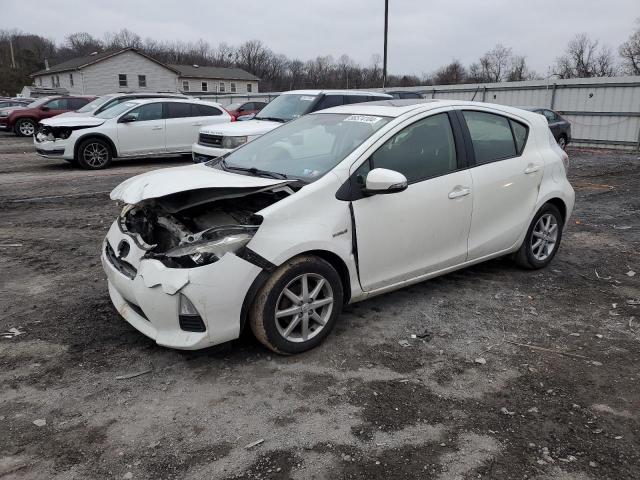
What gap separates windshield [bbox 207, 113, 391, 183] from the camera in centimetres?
392

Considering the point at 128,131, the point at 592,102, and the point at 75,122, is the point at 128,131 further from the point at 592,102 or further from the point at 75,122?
the point at 592,102

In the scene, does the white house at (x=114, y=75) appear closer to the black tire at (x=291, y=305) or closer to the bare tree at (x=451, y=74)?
the bare tree at (x=451, y=74)

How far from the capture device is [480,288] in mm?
4879

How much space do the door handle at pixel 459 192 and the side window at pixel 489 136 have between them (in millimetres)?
332

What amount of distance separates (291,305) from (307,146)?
4.99 feet

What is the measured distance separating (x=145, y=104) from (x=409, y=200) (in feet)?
35.4

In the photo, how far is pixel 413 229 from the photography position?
4.00 m

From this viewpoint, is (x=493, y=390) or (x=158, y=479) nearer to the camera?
(x=158, y=479)

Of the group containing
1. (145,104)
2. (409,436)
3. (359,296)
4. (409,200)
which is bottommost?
(409,436)

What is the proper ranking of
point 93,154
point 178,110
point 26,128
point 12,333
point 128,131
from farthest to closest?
point 26,128
point 178,110
point 128,131
point 93,154
point 12,333

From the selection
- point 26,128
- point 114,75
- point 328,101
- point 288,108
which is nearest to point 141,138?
point 288,108

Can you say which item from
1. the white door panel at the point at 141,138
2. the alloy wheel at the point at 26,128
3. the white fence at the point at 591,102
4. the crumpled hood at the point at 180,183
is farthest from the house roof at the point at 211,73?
the crumpled hood at the point at 180,183

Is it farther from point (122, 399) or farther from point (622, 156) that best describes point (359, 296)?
point (622, 156)

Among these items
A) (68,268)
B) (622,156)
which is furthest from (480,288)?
(622,156)
